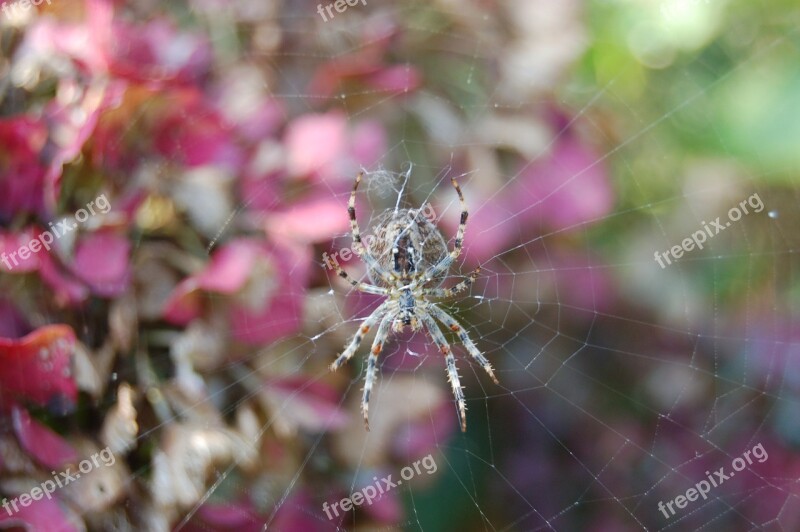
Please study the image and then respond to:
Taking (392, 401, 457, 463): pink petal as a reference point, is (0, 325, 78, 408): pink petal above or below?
above

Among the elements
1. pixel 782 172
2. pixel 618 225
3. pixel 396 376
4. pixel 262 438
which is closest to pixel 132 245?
pixel 262 438

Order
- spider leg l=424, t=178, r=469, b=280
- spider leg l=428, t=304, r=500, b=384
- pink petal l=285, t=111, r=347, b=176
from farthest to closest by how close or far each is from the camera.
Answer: spider leg l=428, t=304, r=500, b=384 → spider leg l=424, t=178, r=469, b=280 → pink petal l=285, t=111, r=347, b=176

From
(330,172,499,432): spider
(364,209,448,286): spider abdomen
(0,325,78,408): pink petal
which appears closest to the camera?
(0,325,78,408): pink petal

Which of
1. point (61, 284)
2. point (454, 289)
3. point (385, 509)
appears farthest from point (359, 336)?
point (61, 284)

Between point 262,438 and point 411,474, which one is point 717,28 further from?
point 262,438

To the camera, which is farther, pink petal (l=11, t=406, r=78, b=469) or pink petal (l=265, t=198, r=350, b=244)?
pink petal (l=265, t=198, r=350, b=244)

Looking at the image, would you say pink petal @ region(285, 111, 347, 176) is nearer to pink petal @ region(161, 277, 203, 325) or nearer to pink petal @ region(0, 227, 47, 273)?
pink petal @ region(161, 277, 203, 325)

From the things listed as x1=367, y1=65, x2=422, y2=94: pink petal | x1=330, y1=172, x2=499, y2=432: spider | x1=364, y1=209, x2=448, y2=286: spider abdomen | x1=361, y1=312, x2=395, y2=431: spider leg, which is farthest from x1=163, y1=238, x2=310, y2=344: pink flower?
x1=364, y1=209, x2=448, y2=286: spider abdomen

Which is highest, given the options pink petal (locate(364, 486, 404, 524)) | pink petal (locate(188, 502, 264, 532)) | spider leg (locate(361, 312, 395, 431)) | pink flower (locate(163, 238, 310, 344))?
pink flower (locate(163, 238, 310, 344))
